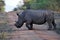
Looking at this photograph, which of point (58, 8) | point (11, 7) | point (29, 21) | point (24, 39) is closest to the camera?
point (24, 39)

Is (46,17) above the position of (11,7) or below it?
above

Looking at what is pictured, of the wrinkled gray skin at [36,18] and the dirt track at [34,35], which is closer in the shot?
the dirt track at [34,35]

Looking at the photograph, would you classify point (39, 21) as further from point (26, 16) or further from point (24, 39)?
point (24, 39)

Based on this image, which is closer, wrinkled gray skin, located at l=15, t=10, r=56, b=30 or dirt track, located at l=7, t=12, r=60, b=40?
dirt track, located at l=7, t=12, r=60, b=40

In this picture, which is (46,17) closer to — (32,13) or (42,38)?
(32,13)

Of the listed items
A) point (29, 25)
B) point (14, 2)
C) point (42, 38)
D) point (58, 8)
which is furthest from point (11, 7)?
point (42, 38)

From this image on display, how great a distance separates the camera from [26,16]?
10969 millimetres

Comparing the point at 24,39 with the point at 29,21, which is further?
the point at 29,21

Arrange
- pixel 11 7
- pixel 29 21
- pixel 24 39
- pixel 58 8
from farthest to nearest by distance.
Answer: pixel 11 7
pixel 58 8
pixel 29 21
pixel 24 39

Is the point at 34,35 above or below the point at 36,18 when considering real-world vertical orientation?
below

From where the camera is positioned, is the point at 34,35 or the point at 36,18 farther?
the point at 36,18

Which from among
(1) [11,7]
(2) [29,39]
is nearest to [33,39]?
(2) [29,39]

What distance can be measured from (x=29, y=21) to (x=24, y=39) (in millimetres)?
3213

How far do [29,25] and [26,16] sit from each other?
50 centimetres
